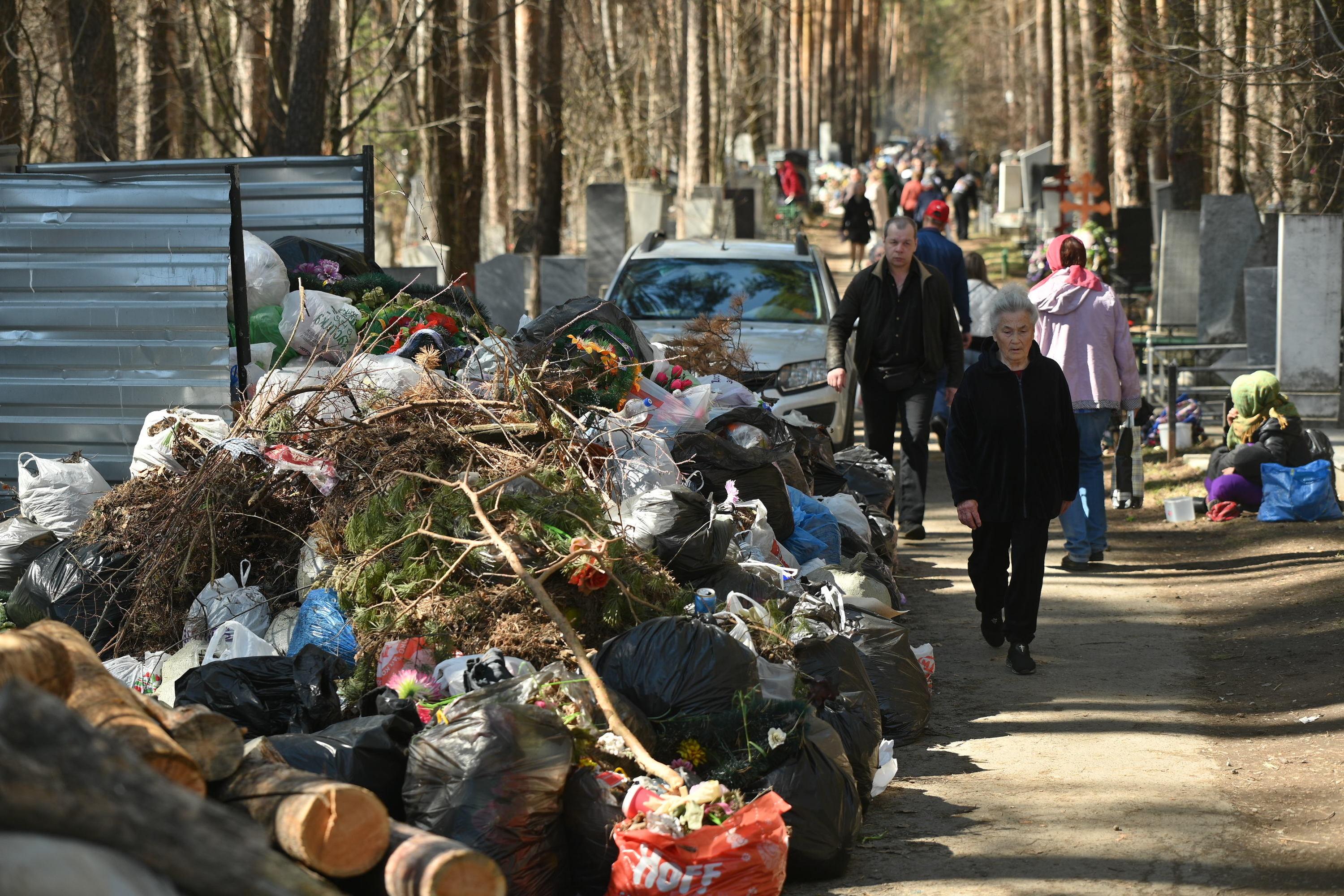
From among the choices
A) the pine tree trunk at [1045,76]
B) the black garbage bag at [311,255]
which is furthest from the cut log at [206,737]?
the pine tree trunk at [1045,76]

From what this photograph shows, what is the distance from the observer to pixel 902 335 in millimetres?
8820

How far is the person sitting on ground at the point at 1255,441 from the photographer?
9.40 m

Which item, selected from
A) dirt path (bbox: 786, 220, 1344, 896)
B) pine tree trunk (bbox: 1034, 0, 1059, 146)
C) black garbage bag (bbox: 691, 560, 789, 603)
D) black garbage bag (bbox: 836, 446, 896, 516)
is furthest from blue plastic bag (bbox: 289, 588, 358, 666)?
pine tree trunk (bbox: 1034, 0, 1059, 146)

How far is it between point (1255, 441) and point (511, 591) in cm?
631

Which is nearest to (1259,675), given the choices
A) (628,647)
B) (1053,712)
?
(1053,712)

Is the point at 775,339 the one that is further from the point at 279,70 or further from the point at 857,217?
the point at 857,217

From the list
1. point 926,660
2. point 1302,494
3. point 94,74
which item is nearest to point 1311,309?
point 1302,494

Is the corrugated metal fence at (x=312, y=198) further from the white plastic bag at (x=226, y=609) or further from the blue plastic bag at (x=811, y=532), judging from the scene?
the white plastic bag at (x=226, y=609)

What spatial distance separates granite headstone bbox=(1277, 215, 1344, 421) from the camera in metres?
11.4

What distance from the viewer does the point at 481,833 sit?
3900 mm

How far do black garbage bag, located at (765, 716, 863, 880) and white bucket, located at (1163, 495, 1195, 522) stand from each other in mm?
6097

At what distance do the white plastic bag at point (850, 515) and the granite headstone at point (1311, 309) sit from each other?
17.7 ft

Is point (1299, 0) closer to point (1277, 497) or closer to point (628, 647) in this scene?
point (1277, 497)

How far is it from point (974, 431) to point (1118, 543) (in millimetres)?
3366
